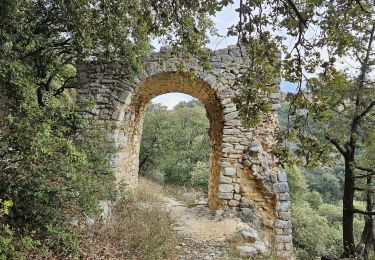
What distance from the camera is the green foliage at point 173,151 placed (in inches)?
650

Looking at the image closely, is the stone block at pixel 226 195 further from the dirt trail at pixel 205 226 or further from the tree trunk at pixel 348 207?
the tree trunk at pixel 348 207

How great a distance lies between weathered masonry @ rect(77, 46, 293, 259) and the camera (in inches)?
257

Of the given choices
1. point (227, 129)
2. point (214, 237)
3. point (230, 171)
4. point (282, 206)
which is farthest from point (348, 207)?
point (214, 237)

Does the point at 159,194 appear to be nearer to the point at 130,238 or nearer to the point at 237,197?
the point at 237,197

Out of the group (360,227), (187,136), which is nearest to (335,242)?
(360,227)

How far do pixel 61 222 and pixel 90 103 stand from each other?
2.05 meters

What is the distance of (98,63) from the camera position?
719cm

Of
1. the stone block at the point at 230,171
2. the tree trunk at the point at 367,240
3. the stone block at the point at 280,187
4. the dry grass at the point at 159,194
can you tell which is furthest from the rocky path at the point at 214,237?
the tree trunk at the point at 367,240

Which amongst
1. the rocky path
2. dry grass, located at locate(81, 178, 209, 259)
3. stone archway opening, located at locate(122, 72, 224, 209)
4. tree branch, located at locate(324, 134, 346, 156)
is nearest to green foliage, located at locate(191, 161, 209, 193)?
stone archway opening, located at locate(122, 72, 224, 209)

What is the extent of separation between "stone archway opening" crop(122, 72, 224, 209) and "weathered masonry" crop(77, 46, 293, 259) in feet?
0.13

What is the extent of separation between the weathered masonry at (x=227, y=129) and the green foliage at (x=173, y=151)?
8640 millimetres

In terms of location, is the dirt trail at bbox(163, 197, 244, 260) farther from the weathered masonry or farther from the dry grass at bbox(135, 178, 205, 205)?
the dry grass at bbox(135, 178, 205, 205)

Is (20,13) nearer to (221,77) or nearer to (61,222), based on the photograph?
(61,222)

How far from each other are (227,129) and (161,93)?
2802 mm
